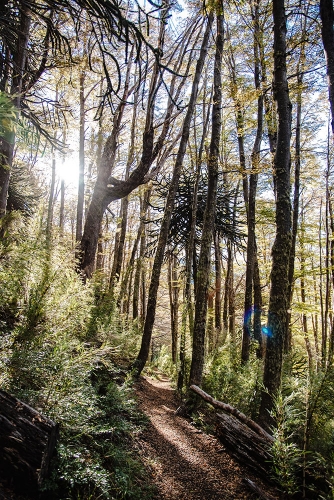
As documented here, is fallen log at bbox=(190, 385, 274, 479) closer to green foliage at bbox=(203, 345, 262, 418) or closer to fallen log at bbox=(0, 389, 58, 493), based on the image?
green foliage at bbox=(203, 345, 262, 418)

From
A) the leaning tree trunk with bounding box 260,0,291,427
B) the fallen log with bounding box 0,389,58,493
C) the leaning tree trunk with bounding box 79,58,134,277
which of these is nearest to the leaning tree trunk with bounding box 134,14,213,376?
the leaning tree trunk with bounding box 79,58,134,277

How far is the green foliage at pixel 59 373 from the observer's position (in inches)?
86.9

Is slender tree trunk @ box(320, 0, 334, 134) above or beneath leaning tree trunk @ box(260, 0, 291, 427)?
above

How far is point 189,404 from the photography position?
579 centimetres

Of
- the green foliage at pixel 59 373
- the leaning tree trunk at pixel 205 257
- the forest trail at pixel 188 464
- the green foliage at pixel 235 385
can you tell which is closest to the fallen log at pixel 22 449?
the green foliage at pixel 59 373

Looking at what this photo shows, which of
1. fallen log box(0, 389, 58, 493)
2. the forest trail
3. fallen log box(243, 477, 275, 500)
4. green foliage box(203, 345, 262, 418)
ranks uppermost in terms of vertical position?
fallen log box(0, 389, 58, 493)

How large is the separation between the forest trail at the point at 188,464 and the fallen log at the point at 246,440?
0.40 feet

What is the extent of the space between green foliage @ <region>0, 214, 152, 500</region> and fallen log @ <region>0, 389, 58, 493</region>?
0.13 m

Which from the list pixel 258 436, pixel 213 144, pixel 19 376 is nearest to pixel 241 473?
pixel 258 436

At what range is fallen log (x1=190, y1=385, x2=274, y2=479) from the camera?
3586 mm

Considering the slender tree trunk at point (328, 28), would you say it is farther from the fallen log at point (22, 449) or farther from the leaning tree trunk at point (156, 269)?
the fallen log at point (22, 449)

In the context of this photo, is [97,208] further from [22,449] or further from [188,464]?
[22,449]

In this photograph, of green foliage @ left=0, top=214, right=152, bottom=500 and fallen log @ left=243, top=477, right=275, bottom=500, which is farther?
fallen log @ left=243, top=477, right=275, bottom=500

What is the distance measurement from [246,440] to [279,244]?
9.45ft
